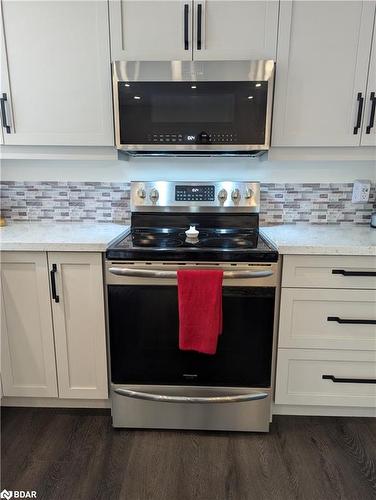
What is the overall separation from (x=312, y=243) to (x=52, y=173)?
4.98 feet

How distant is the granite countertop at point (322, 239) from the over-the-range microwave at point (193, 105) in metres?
0.45

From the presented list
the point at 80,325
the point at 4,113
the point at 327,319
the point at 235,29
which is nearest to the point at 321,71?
the point at 235,29

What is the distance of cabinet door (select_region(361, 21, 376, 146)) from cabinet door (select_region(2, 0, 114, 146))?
4.04ft

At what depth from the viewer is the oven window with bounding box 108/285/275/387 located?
4.84 ft

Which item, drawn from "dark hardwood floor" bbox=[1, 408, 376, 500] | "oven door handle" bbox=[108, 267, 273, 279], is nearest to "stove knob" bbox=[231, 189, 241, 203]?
"oven door handle" bbox=[108, 267, 273, 279]

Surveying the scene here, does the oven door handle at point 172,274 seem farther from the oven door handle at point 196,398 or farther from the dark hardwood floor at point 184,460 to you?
the dark hardwood floor at point 184,460

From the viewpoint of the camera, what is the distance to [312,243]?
149cm

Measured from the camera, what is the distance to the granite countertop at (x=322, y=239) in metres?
1.46

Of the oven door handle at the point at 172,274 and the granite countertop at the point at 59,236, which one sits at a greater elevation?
the granite countertop at the point at 59,236

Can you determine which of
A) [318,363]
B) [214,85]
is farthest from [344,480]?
[214,85]

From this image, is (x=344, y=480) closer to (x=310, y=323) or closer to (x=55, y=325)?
(x=310, y=323)

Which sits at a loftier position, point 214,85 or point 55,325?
point 214,85

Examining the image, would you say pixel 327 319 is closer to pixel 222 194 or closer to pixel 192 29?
pixel 222 194

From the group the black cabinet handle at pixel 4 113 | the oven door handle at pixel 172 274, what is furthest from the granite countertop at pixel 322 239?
the black cabinet handle at pixel 4 113
